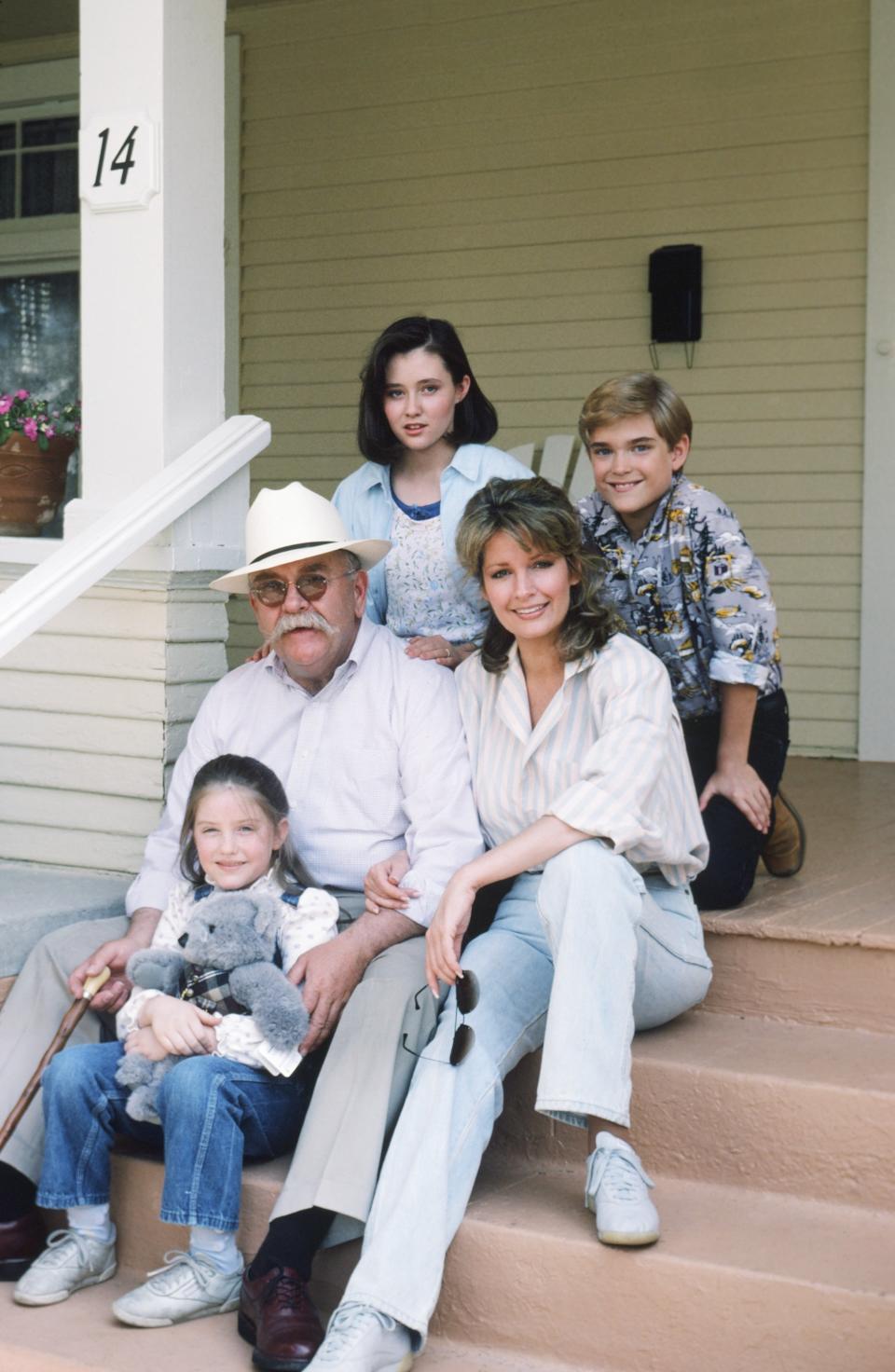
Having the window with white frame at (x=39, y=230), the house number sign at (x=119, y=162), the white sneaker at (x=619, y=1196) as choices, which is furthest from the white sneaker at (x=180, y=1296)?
the window with white frame at (x=39, y=230)

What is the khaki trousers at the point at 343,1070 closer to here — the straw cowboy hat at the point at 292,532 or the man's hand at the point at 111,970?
the man's hand at the point at 111,970

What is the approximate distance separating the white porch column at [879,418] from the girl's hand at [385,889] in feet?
9.86

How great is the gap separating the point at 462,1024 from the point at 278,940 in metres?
0.41

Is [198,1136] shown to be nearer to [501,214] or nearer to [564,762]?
[564,762]

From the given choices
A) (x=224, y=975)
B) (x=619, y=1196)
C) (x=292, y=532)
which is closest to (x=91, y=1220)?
(x=224, y=975)

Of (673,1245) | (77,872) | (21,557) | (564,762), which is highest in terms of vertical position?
(21,557)

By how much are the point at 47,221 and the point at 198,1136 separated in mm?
5030

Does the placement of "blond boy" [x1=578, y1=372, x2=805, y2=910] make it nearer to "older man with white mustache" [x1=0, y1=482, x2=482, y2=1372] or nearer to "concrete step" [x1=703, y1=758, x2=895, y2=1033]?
"concrete step" [x1=703, y1=758, x2=895, y2=1033]

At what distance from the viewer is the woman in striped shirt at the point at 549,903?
224 centimetres

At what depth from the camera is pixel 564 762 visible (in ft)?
8.60

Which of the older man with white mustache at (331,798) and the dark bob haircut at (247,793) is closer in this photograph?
the older man with white mustache at (331,798)

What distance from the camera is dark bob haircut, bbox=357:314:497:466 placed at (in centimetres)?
308

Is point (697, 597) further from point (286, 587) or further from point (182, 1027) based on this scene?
point (182, 1027)

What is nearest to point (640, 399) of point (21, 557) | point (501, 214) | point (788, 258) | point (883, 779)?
point (21, 557)
